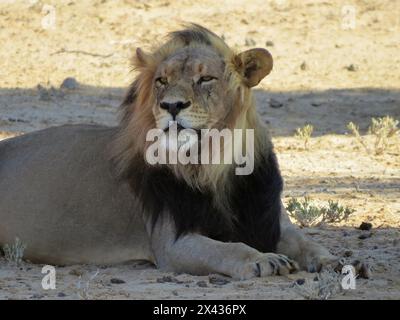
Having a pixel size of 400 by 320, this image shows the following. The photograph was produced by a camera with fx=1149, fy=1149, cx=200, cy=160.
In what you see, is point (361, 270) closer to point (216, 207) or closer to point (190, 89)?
point (216, 207)

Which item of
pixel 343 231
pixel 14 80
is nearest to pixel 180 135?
pixel 343 231

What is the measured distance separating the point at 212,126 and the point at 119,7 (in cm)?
967

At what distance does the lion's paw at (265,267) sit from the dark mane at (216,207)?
0.43 meters

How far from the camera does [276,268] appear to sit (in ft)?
18.3

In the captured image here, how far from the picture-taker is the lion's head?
5727 millimetres

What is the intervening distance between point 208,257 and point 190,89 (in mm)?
847

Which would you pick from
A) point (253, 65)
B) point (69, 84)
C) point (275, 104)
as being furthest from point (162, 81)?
point (69, 84)

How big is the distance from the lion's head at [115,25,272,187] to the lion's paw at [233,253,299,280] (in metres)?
0.54

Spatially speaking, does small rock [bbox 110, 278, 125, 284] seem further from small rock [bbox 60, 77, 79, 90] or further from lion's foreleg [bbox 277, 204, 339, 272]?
small rock [bbox 60, 77, 79, 90]

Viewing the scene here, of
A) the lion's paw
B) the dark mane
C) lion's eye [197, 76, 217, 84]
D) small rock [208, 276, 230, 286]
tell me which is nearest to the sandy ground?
the dark mane

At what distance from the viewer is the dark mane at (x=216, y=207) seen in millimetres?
5969

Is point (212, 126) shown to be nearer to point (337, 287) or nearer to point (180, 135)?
point (180, 135)

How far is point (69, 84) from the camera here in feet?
43.3

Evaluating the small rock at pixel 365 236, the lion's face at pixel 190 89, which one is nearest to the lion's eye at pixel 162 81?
the lion's face at pixel 190 89
